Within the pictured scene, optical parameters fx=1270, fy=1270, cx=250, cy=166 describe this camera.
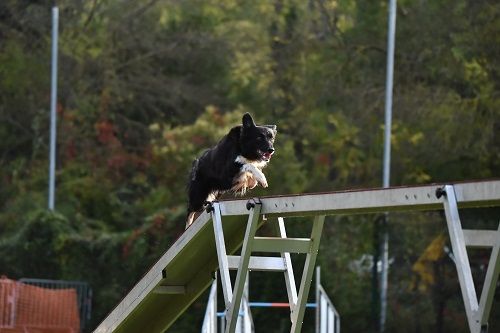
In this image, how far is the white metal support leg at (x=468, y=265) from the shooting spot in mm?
7184

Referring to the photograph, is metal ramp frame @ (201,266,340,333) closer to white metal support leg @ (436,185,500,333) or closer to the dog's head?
the dog's head

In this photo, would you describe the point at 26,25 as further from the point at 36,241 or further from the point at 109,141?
the point at 36,241

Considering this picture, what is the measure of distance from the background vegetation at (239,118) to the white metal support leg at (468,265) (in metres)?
11.6

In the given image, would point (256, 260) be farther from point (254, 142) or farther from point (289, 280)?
point (254, 142)

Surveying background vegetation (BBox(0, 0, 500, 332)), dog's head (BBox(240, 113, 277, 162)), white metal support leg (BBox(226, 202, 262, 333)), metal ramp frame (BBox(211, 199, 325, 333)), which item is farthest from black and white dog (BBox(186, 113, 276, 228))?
background vegetation (BBox(0, 0, 500, 332))

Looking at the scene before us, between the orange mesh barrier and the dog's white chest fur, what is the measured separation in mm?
8925

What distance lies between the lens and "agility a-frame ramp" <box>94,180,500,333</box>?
733 cm

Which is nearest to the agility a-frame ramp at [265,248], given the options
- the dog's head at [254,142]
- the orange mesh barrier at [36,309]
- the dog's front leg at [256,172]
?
the dog's front leg at [256,172]

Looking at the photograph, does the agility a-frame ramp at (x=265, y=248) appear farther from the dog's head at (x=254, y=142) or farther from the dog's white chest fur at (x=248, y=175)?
the dog's head at (x=254, y=142)

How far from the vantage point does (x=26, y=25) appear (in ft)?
110

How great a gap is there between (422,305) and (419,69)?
1033cm

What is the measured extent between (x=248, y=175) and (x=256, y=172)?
0.18m

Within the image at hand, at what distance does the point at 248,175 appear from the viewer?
A: 1053 cm

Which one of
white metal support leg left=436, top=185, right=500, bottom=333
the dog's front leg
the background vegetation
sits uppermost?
the background vegetation
